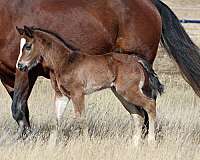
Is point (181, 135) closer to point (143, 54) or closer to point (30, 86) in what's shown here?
point (143, 54)

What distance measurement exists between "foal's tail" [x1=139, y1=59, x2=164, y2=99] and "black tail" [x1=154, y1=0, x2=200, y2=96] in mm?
689

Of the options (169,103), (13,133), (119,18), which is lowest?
(169,103)

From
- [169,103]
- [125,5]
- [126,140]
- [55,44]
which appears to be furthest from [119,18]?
[169,103]

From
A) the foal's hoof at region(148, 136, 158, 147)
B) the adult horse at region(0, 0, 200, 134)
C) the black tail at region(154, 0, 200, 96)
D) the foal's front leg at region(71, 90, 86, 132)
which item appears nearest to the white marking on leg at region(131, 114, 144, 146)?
the foal's hoof at region(148, 136, 158, 147)

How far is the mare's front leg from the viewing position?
21.5 ft

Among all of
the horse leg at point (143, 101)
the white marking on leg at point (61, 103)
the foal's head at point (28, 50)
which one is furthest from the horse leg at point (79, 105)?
the foal's head at point (28, 50)

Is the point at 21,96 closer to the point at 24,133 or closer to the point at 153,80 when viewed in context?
the point at 24,133

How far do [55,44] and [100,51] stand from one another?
776mm

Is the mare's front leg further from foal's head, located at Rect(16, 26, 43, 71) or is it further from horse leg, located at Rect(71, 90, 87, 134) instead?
horse leg, located at Rect(71, 90, 87, 134)

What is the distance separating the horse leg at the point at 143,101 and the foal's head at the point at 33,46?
2.64ft

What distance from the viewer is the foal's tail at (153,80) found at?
6566mm

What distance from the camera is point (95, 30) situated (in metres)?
6.90

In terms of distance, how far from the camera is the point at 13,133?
22.8 feet

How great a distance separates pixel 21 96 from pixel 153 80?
153 centimetres
